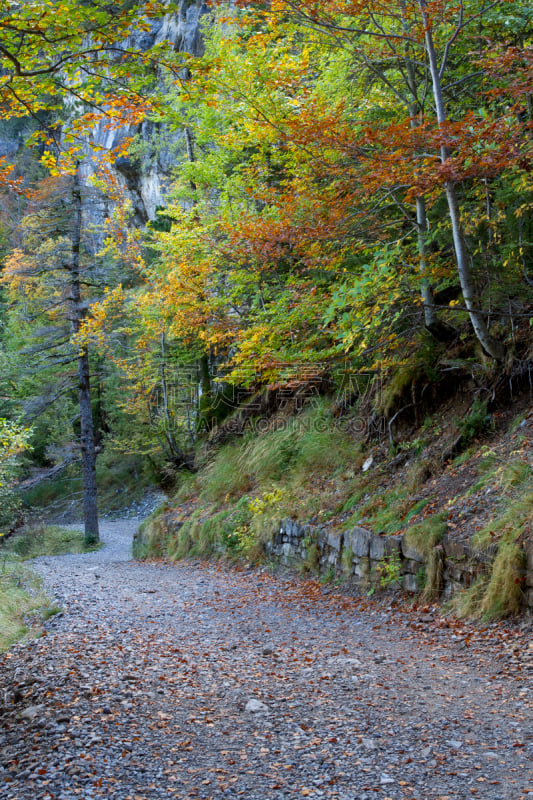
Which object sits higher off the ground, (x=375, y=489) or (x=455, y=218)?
(x=455, y=218)

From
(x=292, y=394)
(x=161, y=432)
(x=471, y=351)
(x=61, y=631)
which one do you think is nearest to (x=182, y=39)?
(x=161, y=432)

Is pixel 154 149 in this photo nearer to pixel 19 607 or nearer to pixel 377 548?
Result: pixel 19 607

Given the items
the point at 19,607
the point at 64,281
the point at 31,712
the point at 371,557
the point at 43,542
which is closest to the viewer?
the point at 31,712

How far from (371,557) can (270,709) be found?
3.32 m

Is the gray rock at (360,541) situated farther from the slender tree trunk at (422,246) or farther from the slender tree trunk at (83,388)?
the slender tree trunk at (83,388)

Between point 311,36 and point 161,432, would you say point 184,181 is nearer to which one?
point 161,432

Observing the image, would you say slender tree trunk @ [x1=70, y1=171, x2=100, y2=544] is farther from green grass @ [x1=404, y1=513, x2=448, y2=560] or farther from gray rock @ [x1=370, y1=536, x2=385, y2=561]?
green grass @ [x1=404, y1=513, x2=448, y2=560]

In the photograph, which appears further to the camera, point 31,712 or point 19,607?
point 19,607

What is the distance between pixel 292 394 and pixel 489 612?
7.87m

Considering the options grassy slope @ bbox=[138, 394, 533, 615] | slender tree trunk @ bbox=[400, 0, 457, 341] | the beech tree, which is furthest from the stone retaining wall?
Result: the beech tree

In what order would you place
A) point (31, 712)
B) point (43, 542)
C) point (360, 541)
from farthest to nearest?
point (43, 542)
point (360, 541)
point (31, 712)

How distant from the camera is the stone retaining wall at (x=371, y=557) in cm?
532

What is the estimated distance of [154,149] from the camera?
81.2 ft

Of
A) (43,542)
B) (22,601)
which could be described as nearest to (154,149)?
(43,542)
